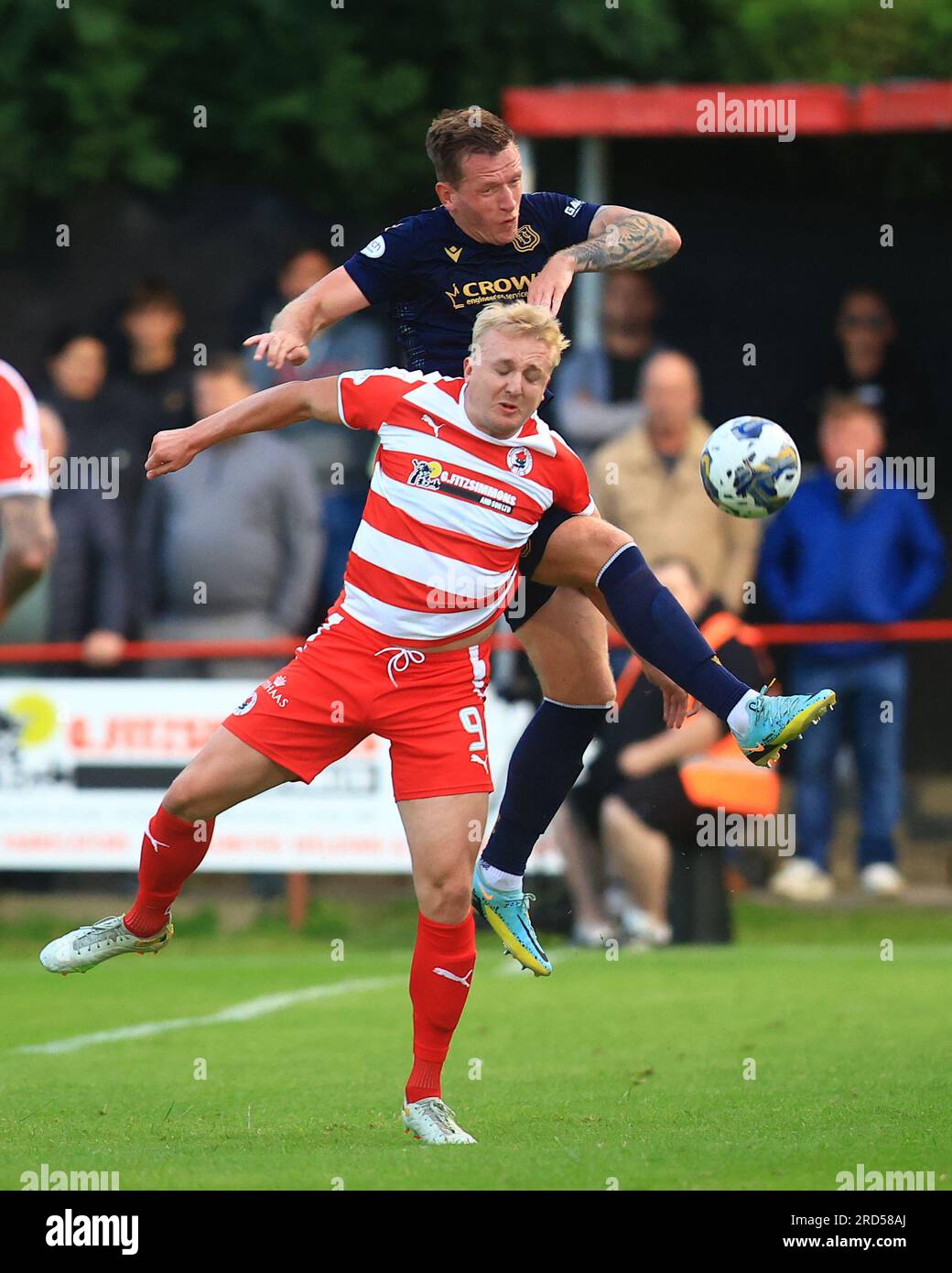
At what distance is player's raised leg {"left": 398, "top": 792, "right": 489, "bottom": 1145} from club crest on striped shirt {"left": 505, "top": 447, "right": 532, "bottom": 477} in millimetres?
1033

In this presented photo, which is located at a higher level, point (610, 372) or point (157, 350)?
point (157, 350)

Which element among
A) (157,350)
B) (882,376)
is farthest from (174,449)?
(882,376)

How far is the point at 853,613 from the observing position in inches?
564

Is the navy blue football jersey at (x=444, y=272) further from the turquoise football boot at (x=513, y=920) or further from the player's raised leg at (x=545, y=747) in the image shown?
the turquoise football boot at (x=513, y=920)

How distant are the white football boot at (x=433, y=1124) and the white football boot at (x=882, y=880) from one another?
699cm

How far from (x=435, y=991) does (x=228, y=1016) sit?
384 centimetres

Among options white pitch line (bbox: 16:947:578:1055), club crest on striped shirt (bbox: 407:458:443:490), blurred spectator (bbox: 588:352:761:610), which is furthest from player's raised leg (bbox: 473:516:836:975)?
blurred spectator (bbox: 588:352:761:610)

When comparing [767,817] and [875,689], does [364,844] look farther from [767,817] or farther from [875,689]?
[875,689]

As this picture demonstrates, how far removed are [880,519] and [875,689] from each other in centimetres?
104

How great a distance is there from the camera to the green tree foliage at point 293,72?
16.5 metres

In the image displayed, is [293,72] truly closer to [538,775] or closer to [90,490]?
[90,490]

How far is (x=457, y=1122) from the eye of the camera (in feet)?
25.7

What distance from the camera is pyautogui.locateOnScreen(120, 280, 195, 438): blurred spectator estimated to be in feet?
49.0

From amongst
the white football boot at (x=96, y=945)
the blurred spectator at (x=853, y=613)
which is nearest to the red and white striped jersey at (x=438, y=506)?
the white football boot at (x=96, y=945)
